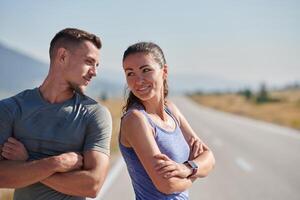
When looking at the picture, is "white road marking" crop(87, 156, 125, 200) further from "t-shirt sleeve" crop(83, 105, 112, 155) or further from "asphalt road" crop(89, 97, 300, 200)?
"t-shirt sleeve" crop(83, 105, 112, 155)

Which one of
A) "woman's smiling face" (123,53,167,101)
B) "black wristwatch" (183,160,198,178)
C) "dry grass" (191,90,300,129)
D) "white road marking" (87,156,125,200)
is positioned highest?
"woman's smiling face" (123,53,167,101)

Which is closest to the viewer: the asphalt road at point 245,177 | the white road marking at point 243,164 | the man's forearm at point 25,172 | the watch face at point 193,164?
the man's forearm at point 25,172

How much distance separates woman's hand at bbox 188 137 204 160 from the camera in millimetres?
3480

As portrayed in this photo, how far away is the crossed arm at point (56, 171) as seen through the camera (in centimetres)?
288

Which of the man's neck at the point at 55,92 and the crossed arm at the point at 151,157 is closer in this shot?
the crossed arm at the point at 151,157

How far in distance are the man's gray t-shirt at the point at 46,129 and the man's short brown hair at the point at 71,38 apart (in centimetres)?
34

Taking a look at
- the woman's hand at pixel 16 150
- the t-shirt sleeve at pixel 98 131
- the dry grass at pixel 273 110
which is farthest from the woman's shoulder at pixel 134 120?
the dry grass at pixel 273 110

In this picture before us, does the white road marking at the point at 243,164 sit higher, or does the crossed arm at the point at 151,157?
the crossed arm at the point at 151,157

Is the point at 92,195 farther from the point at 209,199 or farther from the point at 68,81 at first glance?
the point at 209,199

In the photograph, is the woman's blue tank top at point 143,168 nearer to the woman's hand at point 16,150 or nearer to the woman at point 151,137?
the woman at point 151,137

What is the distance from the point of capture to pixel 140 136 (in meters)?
2.93

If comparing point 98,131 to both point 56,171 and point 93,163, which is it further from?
point 56,171

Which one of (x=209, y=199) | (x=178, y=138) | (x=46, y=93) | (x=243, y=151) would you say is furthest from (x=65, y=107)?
(x=243, y=151)

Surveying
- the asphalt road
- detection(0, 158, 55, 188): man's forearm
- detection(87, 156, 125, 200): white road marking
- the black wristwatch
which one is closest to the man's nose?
detection(0, 158, 55, 188): man's forearm
